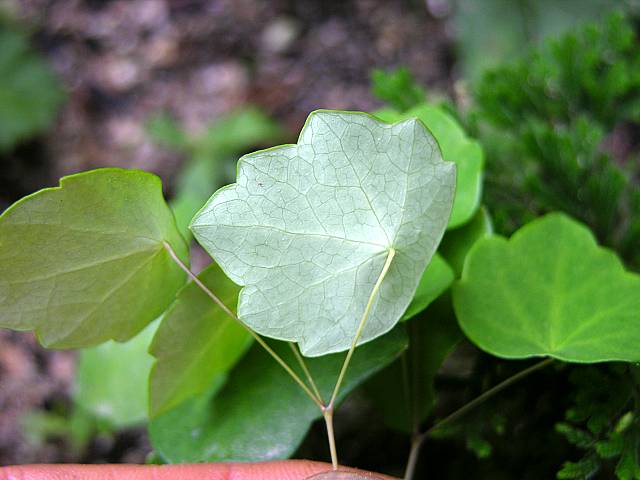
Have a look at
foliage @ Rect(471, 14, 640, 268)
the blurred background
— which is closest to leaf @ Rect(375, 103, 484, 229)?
foliage @ Rect(471, 14, 640, 268)

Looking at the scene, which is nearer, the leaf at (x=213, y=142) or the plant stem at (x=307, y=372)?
the plant stem at (x=307, y=372)

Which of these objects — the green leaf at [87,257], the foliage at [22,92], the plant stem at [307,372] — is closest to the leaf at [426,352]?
the plant stem at [307,372]

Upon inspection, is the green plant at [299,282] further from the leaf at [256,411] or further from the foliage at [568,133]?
the foliage at [568,133]

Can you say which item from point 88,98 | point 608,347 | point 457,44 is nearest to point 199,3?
point 88,98

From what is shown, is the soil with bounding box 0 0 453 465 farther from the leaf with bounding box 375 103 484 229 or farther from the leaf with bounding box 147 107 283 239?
the leaf with bounding box 375 103 484 229

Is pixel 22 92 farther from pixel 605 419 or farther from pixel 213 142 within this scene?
pixel 605 419

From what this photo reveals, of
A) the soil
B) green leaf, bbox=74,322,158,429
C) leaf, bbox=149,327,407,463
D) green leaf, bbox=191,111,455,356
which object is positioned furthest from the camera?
the soil

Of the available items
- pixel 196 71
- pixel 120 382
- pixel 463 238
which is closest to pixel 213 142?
pixel 196 71
